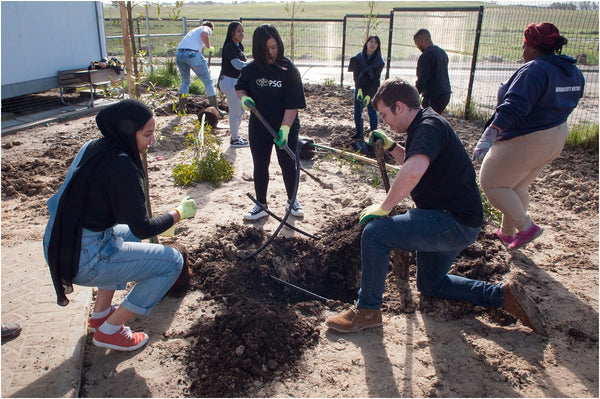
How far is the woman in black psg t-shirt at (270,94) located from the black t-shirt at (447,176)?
1655 millimetres

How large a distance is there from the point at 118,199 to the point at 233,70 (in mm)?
5200

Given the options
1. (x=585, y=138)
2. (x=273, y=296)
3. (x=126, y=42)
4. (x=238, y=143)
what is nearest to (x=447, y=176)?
(x=273, y=296)

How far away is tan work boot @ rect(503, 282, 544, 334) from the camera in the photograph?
279cm

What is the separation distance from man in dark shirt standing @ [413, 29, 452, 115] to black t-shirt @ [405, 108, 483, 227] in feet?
Result: 11.5

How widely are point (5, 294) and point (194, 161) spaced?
278 centimetres

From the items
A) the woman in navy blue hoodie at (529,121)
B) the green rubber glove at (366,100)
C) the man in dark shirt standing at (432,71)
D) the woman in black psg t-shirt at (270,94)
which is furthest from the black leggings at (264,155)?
the green rubber glove at (366,100)

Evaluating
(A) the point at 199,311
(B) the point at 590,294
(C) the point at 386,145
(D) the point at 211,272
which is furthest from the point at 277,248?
(B) the point at 590,294

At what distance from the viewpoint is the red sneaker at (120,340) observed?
2.60m

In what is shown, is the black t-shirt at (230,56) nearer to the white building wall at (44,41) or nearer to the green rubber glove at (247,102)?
the green rubber glove at (247,102)

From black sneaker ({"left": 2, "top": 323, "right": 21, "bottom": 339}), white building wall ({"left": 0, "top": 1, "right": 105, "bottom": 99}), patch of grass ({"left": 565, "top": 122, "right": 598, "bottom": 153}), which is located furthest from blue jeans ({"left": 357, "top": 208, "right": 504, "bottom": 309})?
white building wall ({"left": 0, "top": 1, "right": 105, "bottom": 99})

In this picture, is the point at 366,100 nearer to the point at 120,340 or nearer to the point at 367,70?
the point at 367,70

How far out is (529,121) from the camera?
3.37m

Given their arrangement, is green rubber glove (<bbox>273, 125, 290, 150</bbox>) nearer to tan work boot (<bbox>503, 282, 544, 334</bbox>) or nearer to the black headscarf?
the black headscarf

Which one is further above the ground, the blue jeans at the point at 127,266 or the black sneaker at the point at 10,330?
the blue jeans at the point at 127,266
